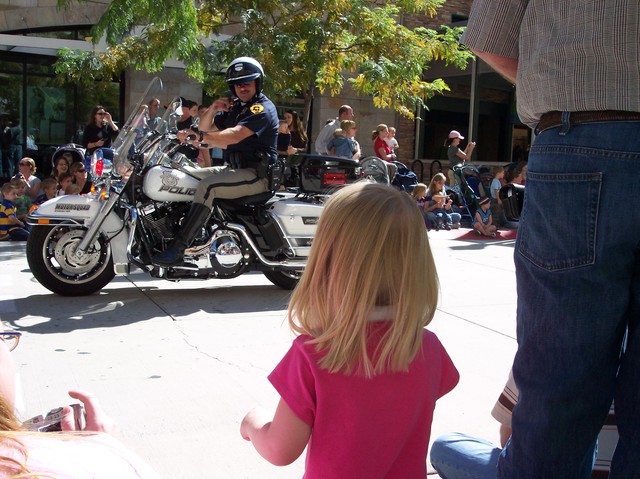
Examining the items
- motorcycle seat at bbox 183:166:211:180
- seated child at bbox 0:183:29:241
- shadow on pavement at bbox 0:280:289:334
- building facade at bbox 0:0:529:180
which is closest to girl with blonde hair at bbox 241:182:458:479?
shadow on pavement at bbox 0:280:289:334

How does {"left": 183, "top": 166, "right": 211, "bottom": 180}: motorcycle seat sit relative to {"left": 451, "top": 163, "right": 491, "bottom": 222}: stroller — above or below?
above

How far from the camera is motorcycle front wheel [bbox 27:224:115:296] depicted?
18.7 ft

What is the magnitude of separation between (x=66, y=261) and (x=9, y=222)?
410 centimetres

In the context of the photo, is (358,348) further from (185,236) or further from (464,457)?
(185,236)

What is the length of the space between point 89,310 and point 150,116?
185 cm

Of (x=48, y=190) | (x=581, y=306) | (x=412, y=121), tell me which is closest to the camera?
(x=581, y=306)

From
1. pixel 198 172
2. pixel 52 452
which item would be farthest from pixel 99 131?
pixel 52 452

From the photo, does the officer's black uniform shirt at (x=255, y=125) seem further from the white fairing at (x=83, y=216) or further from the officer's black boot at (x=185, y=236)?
the white fairing at (x=83, y=216)

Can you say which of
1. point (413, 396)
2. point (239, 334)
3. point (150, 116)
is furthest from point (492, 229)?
point (413, 396)

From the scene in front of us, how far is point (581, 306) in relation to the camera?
1710 millimetres

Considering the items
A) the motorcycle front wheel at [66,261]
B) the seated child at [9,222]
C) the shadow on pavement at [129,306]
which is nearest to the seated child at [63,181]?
the seated child at [9,222]

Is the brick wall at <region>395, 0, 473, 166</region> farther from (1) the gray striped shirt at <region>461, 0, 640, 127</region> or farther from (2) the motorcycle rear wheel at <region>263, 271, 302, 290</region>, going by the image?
(1) the gray striped shirt at <region>461, 0, 640, 127</region>

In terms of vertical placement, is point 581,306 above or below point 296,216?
above

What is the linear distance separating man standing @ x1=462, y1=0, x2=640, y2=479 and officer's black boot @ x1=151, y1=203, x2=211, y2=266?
4.17 meters
